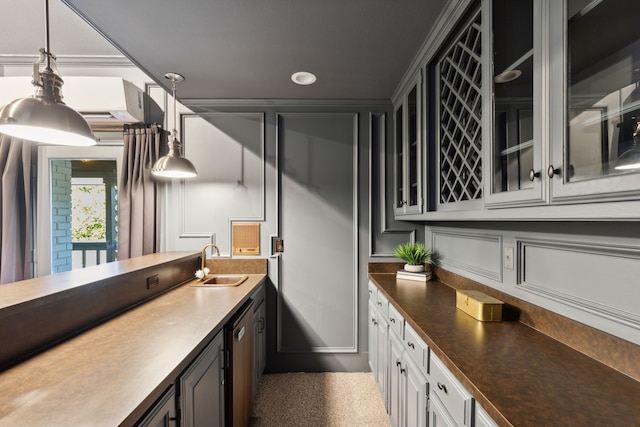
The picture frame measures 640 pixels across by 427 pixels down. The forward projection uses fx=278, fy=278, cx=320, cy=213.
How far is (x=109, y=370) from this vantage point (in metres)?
0.91

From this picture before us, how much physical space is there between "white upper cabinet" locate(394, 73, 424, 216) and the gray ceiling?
0.23m

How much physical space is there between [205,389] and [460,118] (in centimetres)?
172

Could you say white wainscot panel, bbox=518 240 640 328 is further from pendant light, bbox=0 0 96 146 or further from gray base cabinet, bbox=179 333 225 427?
pendant light, bbox=0 0 96 146

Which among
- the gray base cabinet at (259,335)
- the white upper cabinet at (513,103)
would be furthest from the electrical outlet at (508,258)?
the gray base cabinet at (259,335)

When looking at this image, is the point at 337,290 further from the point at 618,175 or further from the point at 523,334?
the point at 618,175

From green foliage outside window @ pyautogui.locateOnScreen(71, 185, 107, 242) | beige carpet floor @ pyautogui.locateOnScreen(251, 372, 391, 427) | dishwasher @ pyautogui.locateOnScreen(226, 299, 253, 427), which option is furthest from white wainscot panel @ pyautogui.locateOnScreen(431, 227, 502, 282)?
green foliage outside window @ pyautogui.locateOnScreen(71, 185, 107, 242)

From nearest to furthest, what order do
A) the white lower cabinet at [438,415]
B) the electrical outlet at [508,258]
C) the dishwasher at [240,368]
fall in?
1. the white lower cabinet at [438,415]
2. the electrical outlet at [508,258]
3. the dishwasher at [240,368]

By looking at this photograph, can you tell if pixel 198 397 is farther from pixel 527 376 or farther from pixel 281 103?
pixel 281 103

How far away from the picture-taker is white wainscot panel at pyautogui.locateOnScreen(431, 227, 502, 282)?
59.3 inches

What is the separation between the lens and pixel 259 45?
1.65 metres

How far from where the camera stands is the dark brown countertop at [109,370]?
0.70 meters

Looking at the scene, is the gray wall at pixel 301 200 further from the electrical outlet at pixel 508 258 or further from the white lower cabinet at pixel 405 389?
the electrical outlet at pixel 508 258

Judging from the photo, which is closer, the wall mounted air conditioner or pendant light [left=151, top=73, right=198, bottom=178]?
pendant light [left=151, top=73, right=198, bottom=178]

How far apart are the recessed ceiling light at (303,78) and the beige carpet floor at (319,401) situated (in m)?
2.42
